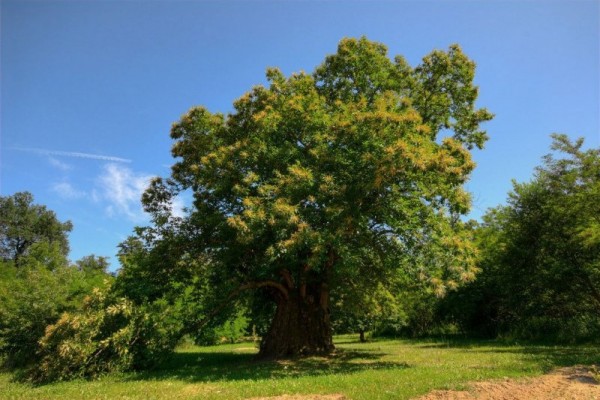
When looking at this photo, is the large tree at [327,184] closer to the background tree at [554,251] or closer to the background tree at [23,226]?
the background tree at [554,251]

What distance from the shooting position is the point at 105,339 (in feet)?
50.2

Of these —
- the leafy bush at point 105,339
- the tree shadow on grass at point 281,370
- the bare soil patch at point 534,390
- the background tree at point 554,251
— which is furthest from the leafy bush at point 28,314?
the background tree at point 554,251

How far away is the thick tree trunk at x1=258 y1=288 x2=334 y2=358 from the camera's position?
19.1 m

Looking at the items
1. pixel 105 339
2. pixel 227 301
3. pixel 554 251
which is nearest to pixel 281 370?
pixel 227 301

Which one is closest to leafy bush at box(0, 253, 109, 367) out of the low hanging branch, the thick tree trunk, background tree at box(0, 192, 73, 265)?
the low hanging branch

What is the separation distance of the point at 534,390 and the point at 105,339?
46.8 feet

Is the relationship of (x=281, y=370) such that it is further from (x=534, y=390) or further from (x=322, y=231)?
(x=534, y=390)

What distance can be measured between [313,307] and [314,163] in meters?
8.40

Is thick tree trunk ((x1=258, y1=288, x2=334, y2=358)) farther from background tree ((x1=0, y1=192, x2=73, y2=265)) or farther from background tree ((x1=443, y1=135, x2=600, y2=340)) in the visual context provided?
background tree ((x1=0, y1=192, x2=73, y2=265))

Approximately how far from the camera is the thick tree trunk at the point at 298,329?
19.1m

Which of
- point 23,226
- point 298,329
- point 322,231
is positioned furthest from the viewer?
point 23,226

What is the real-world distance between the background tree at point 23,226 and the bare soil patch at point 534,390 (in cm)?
8019

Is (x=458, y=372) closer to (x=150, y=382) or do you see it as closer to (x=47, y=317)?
(x=150, y=382)

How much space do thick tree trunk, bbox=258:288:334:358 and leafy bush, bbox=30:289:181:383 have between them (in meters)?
4.88
